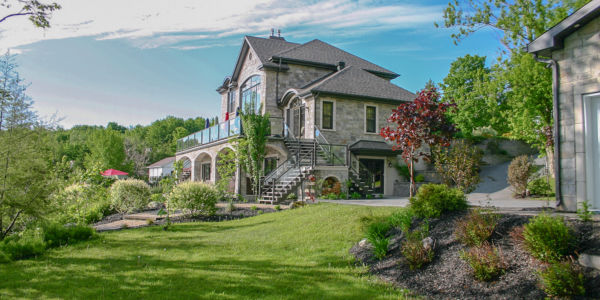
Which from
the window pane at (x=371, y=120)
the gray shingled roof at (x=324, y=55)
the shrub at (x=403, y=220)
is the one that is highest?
the gray shingled roof at (x=324, y=55)

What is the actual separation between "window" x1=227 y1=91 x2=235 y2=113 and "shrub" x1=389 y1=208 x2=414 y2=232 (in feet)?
79.9

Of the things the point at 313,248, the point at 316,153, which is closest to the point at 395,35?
the point at 316,153

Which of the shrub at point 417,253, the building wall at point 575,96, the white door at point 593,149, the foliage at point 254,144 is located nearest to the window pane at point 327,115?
the foliage at point 254,144

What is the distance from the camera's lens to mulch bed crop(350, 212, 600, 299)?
15.0 ft

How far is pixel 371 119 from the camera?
22969 millimetres

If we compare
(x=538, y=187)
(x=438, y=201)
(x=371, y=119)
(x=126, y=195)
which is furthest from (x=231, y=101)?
(x=438, y=201)

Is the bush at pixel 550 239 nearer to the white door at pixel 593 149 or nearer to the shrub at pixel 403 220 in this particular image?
the shrub at pixel 403 220

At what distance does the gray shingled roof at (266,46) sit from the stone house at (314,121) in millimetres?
87

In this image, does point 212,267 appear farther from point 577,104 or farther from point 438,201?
point 577,104

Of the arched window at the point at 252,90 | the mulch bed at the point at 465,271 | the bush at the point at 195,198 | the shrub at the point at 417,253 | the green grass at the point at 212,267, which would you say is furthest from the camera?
the arched window at the point at 252,90

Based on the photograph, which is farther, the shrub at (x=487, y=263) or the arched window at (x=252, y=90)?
the arched window at (x=252, y=90)

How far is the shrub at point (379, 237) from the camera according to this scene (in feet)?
21.5

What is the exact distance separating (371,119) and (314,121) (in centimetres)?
384

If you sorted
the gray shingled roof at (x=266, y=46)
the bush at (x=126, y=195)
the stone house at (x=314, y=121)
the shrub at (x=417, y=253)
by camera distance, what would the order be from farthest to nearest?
the gray shingled roof at (x=266, y=46)
the stone house at (x=314, y=121)
the bush at (x=126, y=195)
the shrub at (x=417, y=253)
